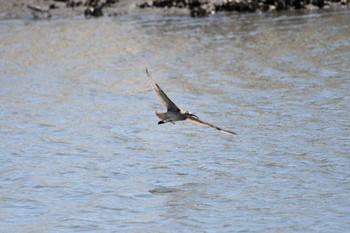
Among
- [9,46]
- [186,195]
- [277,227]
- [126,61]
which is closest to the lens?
A: [277,227]

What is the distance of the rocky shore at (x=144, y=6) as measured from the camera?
2323 centimetres

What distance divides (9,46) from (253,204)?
479 inches

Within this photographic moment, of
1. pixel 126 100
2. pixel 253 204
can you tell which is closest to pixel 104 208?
pixel 253 204

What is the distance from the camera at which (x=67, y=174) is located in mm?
10828

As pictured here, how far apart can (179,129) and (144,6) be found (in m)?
11.4

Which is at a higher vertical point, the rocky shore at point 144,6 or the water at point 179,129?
the rocky shore at point 144,6

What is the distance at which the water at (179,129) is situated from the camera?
9.26 meters

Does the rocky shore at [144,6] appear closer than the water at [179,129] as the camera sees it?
No

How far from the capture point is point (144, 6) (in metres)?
24.2

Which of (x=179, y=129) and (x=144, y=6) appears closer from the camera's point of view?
(x=179, y=129)

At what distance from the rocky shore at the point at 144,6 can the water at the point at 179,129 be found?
1.44m

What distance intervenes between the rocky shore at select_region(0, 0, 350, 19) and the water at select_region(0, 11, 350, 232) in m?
1.44

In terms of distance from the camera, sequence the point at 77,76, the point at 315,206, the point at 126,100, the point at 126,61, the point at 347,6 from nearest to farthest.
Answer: the point at 315,206 < the point at 126,100 < the point at 77,76 < the point at 126,61 < the point at 347,6

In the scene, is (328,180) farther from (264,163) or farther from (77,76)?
(77,76)
